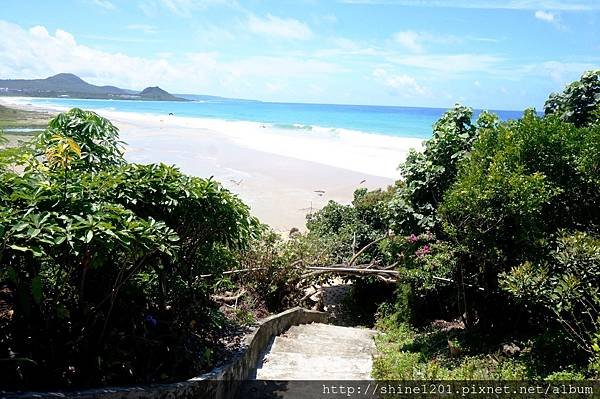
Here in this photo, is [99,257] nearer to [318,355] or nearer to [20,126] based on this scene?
[318,355]

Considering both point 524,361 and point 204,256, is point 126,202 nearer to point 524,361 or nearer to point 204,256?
point 204,256

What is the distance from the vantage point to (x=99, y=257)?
3.56 m

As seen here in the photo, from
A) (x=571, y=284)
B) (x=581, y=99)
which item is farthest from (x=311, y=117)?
(x=571, y=284)

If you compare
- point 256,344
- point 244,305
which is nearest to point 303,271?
point 244,305

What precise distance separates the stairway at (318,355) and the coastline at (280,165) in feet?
24.0

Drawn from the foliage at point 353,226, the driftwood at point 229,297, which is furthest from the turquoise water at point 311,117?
the driftwood at point 229,297

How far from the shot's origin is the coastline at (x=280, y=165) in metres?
19.9

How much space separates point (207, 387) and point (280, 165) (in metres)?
24.3

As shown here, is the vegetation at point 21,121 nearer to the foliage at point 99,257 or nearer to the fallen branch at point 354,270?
the fallen branch at point 354,270

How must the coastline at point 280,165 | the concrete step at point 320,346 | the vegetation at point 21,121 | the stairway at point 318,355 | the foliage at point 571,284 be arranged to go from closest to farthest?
the foliage at point 571,284 < the stairway at point 318,355 < the concrete step at point 320,346 < the coastline at point 280,165 < the vegetation at point 21,121

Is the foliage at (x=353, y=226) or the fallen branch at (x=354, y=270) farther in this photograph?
the foliage at (x=353, y=226)

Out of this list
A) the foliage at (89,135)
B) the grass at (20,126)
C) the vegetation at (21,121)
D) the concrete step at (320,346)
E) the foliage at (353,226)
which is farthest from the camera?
the vegetation at (21,121)

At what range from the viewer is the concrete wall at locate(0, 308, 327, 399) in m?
3.85

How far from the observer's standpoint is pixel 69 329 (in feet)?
14.2
